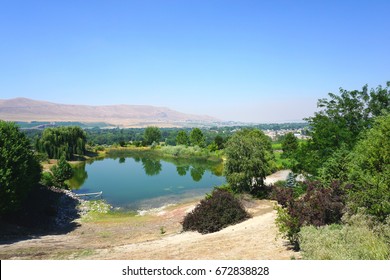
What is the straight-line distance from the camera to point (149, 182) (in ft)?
168

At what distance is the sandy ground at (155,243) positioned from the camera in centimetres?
1270

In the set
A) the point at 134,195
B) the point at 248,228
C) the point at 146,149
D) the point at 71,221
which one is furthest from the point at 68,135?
the point at 248,228

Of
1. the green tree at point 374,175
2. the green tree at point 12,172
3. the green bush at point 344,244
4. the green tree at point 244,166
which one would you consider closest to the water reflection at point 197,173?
the green tree at point 244,166

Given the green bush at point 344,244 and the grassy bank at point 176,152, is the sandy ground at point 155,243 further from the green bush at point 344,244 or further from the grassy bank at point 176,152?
the grassy bank at point 176,152

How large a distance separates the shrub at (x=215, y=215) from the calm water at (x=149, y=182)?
14712mm

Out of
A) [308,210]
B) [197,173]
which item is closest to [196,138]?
[197,173]

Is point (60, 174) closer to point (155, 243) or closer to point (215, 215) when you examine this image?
point (215, 215)

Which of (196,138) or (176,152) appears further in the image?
(196,138)

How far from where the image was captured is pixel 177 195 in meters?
41.1

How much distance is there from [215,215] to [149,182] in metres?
32.2

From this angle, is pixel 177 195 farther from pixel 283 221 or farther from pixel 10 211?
pixel 283 221

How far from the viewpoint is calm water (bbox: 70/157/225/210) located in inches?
1544

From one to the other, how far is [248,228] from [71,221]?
18.0m

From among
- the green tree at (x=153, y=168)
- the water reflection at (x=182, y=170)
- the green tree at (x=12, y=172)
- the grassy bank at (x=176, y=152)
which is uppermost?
the green tree at (x=12, y=172)
